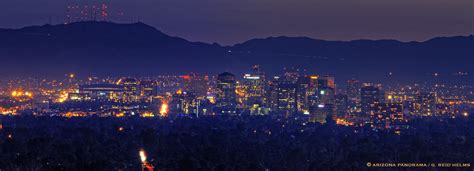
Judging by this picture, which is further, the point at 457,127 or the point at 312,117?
the point at 312,117

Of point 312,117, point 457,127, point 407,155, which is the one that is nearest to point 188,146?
point 407,155

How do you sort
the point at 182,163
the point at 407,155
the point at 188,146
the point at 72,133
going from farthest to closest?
the point at 72,133
the point at 188,146
the point at 407,155
the point at 182,163

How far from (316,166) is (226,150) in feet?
56.9

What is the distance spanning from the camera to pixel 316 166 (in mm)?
64500

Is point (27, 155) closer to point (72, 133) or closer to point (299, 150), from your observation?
point (299, 150)

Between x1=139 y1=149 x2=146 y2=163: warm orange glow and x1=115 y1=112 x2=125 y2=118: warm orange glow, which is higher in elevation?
x1=139 y1=149 x2=146 y2=163: warm orange glow

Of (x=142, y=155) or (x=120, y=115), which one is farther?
(x=120, y=115)

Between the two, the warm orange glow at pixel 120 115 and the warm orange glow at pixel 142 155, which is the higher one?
the warm orange glow at pixel 142 155

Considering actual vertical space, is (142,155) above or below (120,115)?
above

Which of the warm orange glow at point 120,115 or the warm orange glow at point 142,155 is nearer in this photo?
the warm orange glow at point 142,155

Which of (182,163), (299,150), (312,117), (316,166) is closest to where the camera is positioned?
(182,163)

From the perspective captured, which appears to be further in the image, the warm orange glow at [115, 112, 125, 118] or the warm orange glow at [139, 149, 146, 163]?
the warm orange glow at [115, 112, 125, 118]

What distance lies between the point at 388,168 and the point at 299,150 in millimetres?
15213

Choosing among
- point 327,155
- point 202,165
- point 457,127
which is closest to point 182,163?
point 202,165
